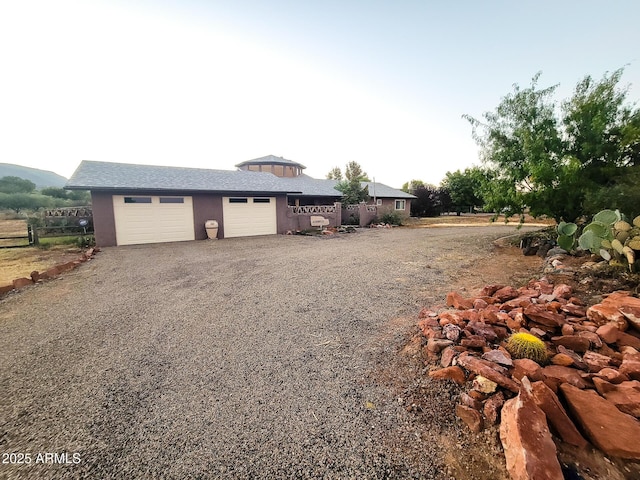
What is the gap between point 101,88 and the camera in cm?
1123

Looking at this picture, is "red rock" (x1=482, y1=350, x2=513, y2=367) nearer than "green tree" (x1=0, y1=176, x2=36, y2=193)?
Yes

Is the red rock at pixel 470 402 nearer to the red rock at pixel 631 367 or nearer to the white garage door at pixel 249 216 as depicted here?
the red rock at pixel 631 367

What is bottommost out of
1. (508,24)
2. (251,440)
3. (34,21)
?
(251,440)

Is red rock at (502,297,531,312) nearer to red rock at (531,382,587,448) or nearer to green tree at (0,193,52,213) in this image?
red rock at (531,382,587,448)

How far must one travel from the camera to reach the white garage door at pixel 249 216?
45.9 ft

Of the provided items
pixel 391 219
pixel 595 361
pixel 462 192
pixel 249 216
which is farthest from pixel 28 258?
pixel 462 192

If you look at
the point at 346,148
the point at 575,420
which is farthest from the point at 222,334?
the point at 346,148

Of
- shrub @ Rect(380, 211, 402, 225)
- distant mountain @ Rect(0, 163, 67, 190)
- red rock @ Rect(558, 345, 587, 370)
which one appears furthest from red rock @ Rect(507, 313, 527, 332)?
distant mountain @ Rect(0, 163, 67, 190)

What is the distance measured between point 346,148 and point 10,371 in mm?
42891

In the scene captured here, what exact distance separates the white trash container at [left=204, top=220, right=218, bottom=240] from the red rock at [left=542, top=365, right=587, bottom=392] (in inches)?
528

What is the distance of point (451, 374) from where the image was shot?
7.36 feet

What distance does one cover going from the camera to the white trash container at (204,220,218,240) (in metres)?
13.1

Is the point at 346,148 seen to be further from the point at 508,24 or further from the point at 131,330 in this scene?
the point at 131,330

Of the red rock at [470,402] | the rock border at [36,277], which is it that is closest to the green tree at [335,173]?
the rock border at [36,277]
